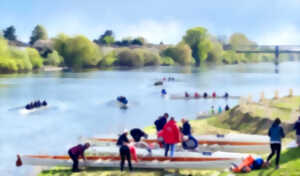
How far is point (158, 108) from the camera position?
41.7 metres

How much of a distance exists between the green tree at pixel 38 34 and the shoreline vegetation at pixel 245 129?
548 feet

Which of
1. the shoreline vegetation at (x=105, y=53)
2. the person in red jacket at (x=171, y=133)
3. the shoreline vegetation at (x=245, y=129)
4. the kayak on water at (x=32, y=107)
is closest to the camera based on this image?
the shoreline vegetation at (x=245, y=129)

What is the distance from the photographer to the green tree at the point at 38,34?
595ft

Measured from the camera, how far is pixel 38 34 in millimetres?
181250

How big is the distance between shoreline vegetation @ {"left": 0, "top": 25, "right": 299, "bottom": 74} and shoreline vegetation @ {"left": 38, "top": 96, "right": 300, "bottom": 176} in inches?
2998

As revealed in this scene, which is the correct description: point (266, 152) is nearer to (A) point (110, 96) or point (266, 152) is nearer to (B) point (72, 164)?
(B) point (72, 164)

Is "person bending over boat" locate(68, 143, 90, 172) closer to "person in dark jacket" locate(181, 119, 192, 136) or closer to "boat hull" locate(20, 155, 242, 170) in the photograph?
"boat hull" locate(20, 155, 242, 170)

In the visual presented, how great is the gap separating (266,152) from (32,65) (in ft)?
310

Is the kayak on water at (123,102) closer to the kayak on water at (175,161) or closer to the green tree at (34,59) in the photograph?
the kayak on water at (175,161)

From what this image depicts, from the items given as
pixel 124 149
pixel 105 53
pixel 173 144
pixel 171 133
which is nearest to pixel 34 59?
pixel 105 53

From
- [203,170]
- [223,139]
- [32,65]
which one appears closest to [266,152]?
[223,139]

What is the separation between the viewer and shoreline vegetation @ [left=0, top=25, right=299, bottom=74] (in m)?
97.0

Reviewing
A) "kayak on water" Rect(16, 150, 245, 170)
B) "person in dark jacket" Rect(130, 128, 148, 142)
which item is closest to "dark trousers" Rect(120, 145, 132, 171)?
"kayak on water" Rect(16, 150, 245, 170)

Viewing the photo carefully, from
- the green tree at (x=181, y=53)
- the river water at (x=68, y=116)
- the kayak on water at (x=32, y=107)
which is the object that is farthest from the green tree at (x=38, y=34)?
the kayak on water at (x=32, y=107)
